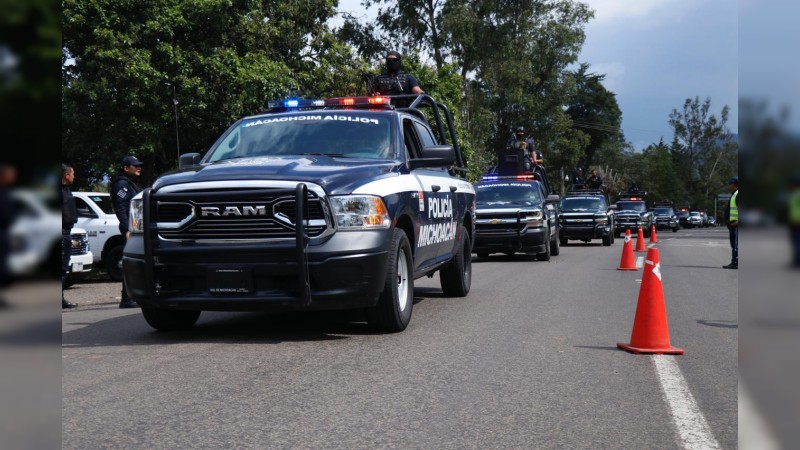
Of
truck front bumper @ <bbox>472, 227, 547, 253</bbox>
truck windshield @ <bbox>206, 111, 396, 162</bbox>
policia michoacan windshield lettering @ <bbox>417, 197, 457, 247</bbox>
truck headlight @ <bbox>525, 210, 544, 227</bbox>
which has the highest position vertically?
truck windshield @ <bbox>206, 111, 396, 162</bbox>

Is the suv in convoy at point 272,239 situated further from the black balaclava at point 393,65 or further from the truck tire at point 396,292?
the black balaclava at point 393,65

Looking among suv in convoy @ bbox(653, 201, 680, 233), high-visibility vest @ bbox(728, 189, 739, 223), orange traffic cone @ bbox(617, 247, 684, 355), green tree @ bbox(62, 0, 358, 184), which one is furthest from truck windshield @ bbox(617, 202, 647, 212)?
orange traffic cone @ bbox(617, 247, 684, 355)

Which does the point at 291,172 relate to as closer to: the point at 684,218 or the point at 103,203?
the point at 103,203

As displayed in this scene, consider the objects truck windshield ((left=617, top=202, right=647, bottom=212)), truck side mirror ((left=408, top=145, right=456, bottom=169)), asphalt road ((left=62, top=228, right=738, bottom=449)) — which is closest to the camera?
asphalt road ((left=62, top=228, right=738, bottom=449))

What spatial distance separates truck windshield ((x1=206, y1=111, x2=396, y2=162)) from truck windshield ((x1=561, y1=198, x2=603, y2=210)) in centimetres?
2267

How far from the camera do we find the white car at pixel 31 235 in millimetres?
875

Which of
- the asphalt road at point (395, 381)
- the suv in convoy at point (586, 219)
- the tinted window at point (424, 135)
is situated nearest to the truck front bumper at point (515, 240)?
the asphalt road at point (395, 381)

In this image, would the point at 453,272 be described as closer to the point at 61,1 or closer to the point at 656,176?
the point at 61,1

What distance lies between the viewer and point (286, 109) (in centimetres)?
920

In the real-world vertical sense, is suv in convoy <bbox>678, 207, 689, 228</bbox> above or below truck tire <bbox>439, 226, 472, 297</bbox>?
below

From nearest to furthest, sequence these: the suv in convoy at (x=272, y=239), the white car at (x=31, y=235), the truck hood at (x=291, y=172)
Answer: the white car at (x=31, y=235) → the suv in convoy at (x=272, y=239) → the truck hood at (x=291, y=172)

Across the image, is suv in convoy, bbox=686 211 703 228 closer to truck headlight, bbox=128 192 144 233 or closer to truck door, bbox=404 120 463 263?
truck door, bbox=404 120 463 263

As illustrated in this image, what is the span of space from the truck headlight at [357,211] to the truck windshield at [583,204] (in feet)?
79.0

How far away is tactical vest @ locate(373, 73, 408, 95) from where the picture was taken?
12195 millimetres
